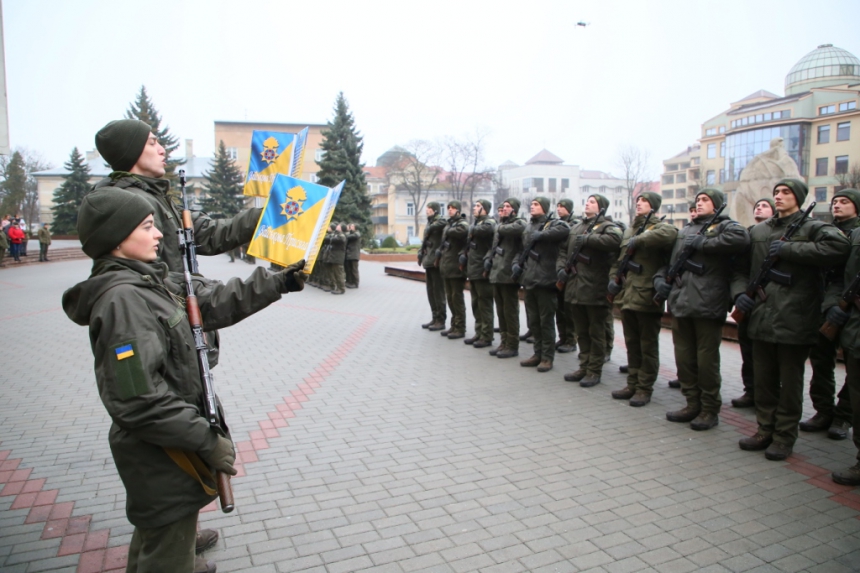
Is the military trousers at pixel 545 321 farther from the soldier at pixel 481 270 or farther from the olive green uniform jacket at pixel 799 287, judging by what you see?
the olive green uniform jacket at pixel 799 287

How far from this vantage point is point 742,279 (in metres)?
5.50

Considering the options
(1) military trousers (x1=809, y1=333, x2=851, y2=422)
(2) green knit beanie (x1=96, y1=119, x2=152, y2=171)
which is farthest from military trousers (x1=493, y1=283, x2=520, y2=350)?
(2) green knit beanie (x1=96, y1=119, x2=152, y2=171)

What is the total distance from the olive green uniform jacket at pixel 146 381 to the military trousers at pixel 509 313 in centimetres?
669

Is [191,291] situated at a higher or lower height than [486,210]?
lower

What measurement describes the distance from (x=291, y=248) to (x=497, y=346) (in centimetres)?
706

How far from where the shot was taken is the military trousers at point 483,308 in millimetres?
9656

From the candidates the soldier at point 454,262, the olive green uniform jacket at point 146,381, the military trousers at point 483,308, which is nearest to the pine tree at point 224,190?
the soldier at point 454,262

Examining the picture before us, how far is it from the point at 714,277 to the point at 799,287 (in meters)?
0.80

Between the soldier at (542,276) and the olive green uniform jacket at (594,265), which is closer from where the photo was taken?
the olive green uniform jacket at (594,265)

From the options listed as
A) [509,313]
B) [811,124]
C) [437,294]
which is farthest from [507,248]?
[811,124]

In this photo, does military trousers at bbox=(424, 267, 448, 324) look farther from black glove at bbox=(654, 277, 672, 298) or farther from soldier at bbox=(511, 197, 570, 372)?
black glove at bbox=(654, 277, 672, 298)

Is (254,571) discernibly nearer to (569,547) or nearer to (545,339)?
(569,547)

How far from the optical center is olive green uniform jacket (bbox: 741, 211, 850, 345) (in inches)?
185

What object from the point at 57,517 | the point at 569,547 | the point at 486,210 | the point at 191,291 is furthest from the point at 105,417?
the point at 486,210
